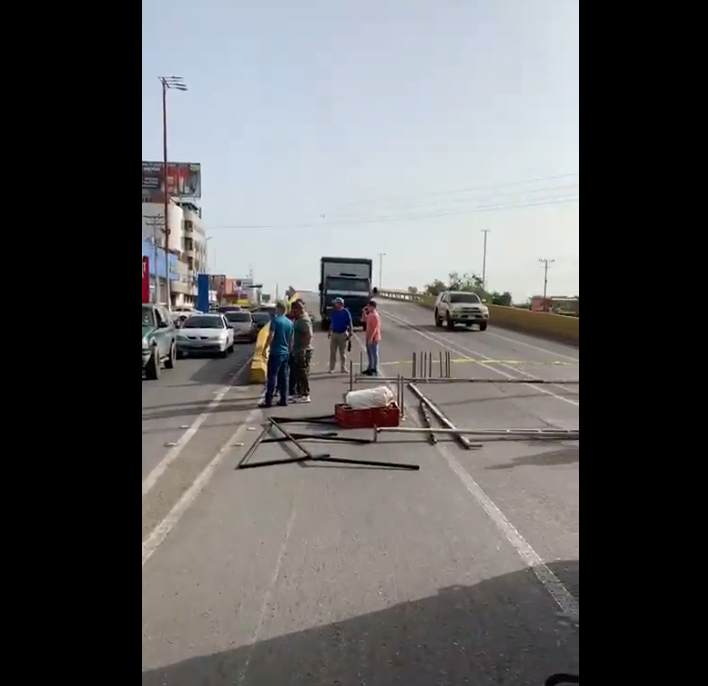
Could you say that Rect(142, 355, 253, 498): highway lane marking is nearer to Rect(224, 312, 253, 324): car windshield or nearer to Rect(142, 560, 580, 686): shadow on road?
Rect(142, 560, 580, 686): shadow on road

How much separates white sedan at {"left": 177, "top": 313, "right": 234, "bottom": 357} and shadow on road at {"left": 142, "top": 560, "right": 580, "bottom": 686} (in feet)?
65.2

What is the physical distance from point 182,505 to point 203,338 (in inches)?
682

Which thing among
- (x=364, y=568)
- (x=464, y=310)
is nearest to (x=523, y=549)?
(x=364, y=568)

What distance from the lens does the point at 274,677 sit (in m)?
3.94

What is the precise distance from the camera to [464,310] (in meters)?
39.4

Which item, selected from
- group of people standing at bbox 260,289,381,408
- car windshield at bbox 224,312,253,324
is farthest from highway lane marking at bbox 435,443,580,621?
car windshield at bbox 224,312,253,324

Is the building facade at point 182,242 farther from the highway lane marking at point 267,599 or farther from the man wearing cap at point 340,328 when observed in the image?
the highway lane marking at point 267,599

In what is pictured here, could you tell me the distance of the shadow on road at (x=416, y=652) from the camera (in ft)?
12.9

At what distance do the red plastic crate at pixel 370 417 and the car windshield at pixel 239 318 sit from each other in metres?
21.1

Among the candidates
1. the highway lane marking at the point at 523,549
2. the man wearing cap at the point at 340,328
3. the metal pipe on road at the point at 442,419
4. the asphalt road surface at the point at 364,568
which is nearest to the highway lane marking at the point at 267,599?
the asphalt road surface at the point at 364,568

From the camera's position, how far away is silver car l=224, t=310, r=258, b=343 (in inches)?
1266

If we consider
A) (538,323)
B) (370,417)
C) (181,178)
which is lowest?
(370,417)

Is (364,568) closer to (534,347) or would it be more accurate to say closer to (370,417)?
(370,417)
